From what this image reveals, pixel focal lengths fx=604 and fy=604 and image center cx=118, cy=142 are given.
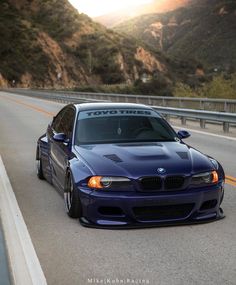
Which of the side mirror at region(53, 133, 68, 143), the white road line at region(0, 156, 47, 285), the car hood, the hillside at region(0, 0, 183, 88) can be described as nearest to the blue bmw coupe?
the car hood

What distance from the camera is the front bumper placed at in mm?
6074

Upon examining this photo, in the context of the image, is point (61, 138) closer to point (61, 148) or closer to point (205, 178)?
point (61, 148)

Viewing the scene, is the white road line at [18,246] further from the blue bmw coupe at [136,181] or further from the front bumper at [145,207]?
the front bumper at [145,207]

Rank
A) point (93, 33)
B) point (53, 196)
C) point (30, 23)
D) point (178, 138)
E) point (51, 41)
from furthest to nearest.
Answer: point (93, 33)
point (30, 23)
point (51, 41)
point (53, 196)
point (178, 138)

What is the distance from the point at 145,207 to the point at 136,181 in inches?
11.0

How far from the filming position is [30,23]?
135125 millimetres

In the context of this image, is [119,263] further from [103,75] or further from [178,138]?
[103,75]

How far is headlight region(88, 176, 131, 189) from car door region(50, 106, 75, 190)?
3.27ft

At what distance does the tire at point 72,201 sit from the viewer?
6.57 metres

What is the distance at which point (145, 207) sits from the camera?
6.11 meters

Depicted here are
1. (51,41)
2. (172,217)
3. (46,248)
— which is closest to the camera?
(46,248)

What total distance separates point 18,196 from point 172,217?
290cm

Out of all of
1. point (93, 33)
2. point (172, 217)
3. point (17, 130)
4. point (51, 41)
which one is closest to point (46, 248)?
point (172, 217)

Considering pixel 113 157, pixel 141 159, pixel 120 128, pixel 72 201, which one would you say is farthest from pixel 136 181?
pixel 120 128
